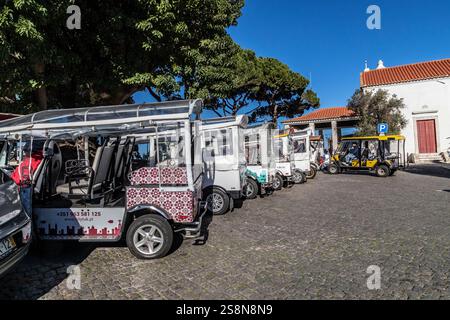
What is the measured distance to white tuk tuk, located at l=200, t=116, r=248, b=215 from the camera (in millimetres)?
7086

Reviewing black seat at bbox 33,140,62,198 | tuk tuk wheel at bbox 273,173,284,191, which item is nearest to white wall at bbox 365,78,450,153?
tuk tuk wheel at bbox 273,173,284,191

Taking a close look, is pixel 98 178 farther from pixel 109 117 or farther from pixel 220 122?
pixel 220 122

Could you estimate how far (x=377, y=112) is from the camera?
22.1 m

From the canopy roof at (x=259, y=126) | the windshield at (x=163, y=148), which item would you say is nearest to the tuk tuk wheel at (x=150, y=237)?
the windshield at (x=163, y=148)

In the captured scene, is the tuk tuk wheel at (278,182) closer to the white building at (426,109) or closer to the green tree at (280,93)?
the green tree at (280,93)

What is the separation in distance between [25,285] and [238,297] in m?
2.63

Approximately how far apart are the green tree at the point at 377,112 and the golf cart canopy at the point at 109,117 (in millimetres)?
21024

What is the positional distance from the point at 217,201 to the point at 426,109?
23.4m

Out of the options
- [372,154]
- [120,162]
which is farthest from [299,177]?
[120,162]

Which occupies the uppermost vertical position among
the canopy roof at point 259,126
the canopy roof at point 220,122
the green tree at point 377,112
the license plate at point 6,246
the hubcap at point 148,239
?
the green tree at point 377,112

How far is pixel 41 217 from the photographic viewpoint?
434cm

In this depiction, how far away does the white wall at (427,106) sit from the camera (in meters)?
22.5

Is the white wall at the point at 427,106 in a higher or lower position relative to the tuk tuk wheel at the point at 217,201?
higher

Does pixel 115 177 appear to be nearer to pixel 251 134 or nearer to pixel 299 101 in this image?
pixel 251 134
